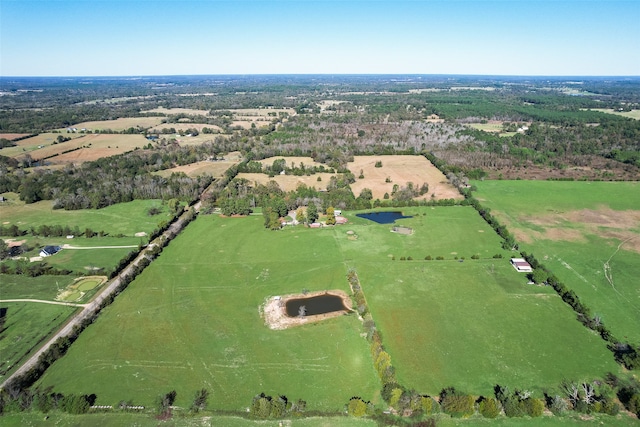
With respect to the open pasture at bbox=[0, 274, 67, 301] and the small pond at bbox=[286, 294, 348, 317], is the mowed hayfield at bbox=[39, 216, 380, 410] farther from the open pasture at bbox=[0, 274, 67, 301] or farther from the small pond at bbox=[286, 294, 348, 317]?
the open pasture at bbox=[0, 274, 67, 301]

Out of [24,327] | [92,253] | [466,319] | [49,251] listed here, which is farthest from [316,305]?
[49,251]

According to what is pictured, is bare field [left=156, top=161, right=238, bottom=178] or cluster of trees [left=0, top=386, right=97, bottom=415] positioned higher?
bare field [left=156, top=161, right=238, bottom=178]

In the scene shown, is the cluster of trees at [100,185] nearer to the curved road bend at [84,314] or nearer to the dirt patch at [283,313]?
the curved road bend at [84,314]

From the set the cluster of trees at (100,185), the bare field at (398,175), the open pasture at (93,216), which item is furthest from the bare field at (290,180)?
the open pasture at (93,216)

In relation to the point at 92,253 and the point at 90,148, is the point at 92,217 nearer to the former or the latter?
the point at 92,253

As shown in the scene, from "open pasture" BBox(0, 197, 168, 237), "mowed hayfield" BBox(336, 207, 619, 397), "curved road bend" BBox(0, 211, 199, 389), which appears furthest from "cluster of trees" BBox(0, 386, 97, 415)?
"open pasture" BBox(0, 197, 168, 237)
